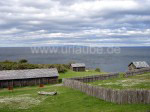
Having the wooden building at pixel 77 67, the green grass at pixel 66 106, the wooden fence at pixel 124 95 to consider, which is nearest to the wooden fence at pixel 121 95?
the wooden fence at pixel 124 95

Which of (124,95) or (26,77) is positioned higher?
(124,95)

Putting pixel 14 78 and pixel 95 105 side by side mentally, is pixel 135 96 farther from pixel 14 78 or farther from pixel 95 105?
pixel 14 78

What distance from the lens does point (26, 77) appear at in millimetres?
48875

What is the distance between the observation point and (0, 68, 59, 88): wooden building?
156ft

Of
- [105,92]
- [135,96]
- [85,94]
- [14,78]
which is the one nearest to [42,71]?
[14,78]

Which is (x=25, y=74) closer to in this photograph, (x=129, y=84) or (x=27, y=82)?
(x=27, y=82)

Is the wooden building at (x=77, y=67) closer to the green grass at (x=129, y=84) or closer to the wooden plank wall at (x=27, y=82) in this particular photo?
the wooden plank wall at (x=27, y=82)

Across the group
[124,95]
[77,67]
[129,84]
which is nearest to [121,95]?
[124,95]

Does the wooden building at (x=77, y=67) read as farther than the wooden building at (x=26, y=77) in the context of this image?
Yes

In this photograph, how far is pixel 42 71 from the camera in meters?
52.1

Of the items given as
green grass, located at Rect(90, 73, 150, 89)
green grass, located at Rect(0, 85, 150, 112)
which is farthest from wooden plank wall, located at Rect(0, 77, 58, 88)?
green grass, located at Rect(0, 85, 150, 112)

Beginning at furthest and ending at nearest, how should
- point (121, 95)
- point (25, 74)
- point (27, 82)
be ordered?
point (25, 74), point (27, 82), point (121, 95)

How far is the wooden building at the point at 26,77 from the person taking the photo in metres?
47.7

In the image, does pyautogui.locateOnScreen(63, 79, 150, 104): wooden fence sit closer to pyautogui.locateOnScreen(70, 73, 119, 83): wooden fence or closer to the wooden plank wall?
pyautogui.locateOnScreen(70, 73, 119, 83): wooden fence
